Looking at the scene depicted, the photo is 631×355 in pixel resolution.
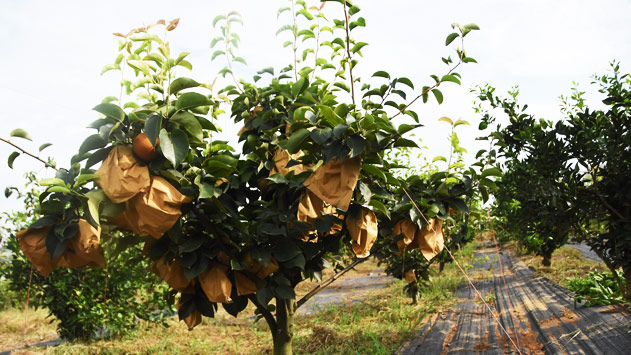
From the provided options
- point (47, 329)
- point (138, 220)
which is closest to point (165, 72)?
point (138, 220)

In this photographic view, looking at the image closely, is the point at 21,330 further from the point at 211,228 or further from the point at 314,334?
the point at 211,228

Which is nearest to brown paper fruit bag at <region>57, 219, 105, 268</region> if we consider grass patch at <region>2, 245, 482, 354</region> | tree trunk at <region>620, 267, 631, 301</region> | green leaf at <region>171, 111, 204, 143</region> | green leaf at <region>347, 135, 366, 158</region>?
green leaf at <region>171, 111, 204, 143</region>

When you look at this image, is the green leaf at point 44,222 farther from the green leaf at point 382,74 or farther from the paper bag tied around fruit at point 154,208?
the green leaf at point 382,74

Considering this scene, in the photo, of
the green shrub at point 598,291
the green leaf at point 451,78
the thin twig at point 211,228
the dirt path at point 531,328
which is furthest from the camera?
the green shrub at point 598,291

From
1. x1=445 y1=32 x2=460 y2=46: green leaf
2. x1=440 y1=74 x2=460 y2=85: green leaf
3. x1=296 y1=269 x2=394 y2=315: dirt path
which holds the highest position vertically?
x1=445 y1=32 x2=460 y2=46: green leaf

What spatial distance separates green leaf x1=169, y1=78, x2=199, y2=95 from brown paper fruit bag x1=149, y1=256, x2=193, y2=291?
63 centimetres

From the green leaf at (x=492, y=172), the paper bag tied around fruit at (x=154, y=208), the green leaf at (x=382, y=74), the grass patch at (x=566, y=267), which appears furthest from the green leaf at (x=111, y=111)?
the grass patch at (x=566, y=267)

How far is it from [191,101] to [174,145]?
13cm

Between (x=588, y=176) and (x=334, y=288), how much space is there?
18.5 ft

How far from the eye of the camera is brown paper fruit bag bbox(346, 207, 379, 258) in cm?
147

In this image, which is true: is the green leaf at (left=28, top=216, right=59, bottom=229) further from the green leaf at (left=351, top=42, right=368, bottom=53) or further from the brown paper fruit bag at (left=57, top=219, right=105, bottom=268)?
the green leaf at (left=351, top=42, right=368, bottom=53)

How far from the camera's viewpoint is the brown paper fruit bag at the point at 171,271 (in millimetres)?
1521

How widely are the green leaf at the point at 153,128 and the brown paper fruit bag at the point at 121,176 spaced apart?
0.39ft

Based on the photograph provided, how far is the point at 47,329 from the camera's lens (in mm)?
6070
